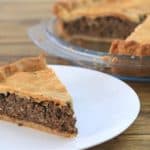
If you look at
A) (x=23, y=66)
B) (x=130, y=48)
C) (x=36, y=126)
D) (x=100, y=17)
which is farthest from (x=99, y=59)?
(x=100, y=17)

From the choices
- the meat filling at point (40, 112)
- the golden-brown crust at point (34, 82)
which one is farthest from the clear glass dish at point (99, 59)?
the meat filling at point (40, 112)

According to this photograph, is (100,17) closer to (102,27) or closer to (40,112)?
(102,27)

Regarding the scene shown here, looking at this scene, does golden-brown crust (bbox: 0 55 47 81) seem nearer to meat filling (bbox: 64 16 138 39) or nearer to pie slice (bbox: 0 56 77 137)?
pie slice (bbox: 0 56 77 137)

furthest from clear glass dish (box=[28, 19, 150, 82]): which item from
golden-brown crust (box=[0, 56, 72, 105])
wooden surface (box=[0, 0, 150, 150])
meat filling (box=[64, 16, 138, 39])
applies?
meat filling (box=[64, 16, 138, 39])

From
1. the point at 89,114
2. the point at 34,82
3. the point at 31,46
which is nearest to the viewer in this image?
the point at 89,114

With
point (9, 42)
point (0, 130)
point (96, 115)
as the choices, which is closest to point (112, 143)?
point (96, 115)

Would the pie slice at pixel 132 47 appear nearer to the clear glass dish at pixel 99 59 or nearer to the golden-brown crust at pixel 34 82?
the clear glass dish at pixel 99 59

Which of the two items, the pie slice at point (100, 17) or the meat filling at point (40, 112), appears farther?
the pie slice at point (100, 17)
